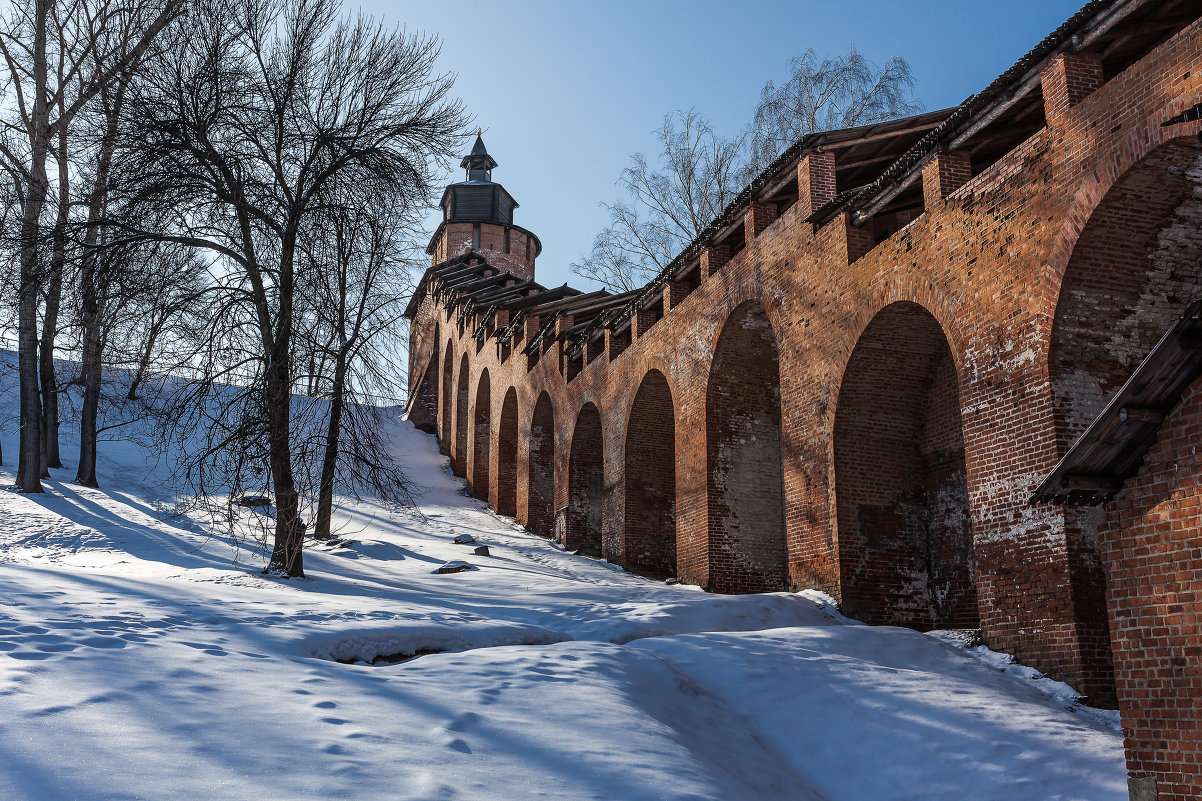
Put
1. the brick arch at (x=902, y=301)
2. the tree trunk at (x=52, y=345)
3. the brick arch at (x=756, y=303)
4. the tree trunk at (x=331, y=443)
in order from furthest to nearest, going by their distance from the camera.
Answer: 1. the tree trunk at (x=52, y=345)
2. the brick arch at (x=756, y=303)
3. the tree trunk at (x=331, y=443)
4. the brick arch at (x=902, y=301)

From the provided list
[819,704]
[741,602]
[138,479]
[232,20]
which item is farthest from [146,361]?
[138,479]

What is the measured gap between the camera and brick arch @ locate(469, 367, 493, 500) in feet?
84.9

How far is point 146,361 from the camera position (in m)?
9.62

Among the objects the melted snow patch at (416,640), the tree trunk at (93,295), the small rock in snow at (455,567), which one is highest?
the tree trunk at (93,295)

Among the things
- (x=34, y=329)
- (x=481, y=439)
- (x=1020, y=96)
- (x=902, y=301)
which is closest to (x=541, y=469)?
(x=481, y=439)

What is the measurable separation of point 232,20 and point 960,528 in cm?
1106

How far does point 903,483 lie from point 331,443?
719 cm

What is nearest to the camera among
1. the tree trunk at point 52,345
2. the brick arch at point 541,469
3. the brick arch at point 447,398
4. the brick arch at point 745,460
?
the brick arch at point 745,460

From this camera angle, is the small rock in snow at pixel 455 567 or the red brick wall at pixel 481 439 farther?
the red brick wall at pixel 481 439

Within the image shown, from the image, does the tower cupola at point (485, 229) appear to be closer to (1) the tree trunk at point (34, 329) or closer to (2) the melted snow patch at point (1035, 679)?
(1) the tree trunk at point (34, 329)

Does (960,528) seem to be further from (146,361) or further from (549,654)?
(146,361)

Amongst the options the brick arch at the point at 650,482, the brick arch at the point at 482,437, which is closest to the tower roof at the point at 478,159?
the brick arch at the point at 482,437

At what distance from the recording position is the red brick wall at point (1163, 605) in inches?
179

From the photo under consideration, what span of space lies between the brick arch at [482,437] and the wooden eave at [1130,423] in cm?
2083
